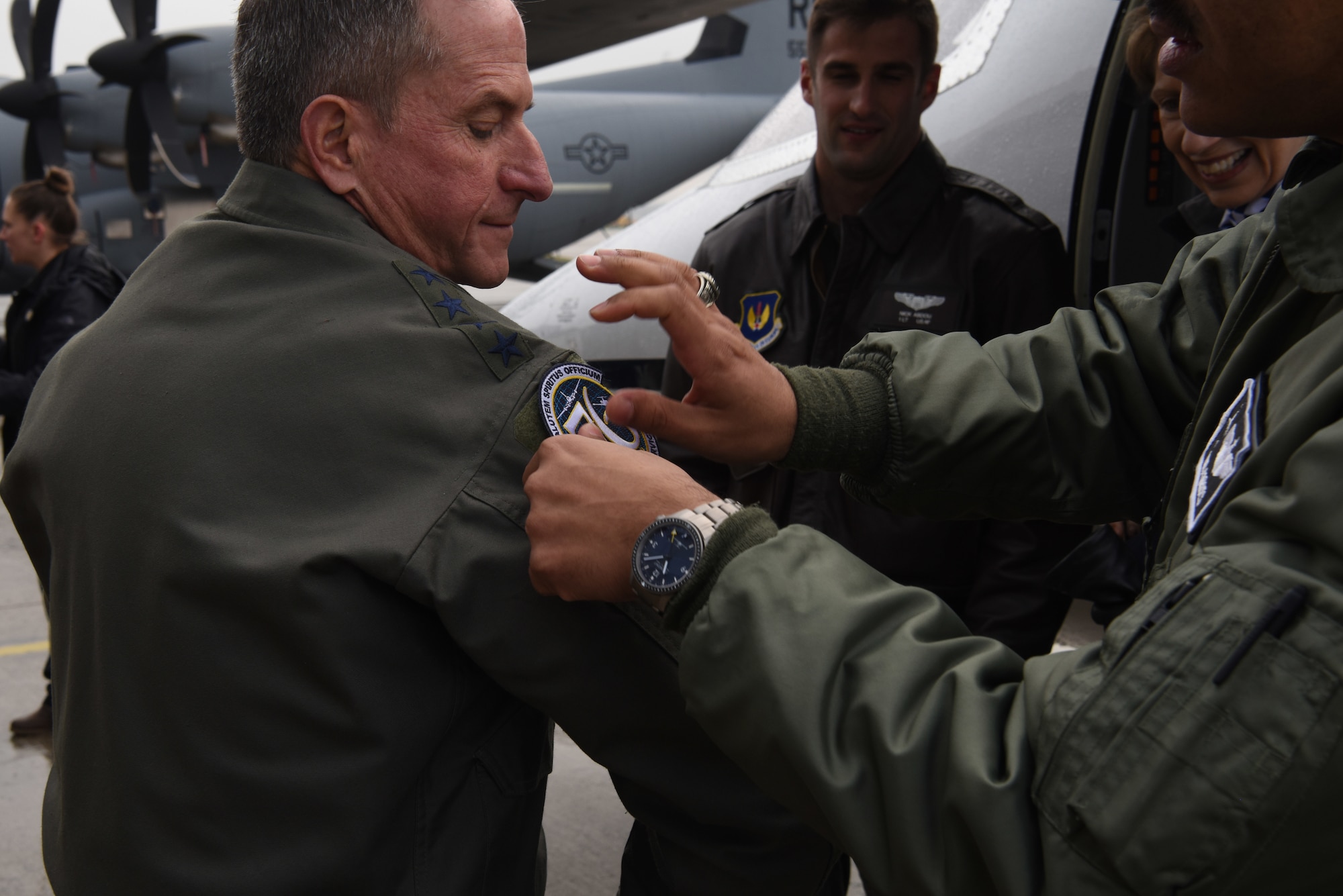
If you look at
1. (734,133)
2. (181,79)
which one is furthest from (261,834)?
(734,133)

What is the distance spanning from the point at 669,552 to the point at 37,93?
14699 mm

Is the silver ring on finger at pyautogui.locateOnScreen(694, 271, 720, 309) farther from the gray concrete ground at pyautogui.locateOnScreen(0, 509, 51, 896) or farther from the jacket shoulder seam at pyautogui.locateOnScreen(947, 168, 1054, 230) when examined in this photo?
the gray concrete ground at pyautogui.locateOnScreen(0, 509, 51, 896)

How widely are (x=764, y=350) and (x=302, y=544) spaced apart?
168cm

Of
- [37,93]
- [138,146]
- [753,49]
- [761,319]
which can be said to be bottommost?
[138,146]

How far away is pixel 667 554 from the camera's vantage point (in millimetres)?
1062

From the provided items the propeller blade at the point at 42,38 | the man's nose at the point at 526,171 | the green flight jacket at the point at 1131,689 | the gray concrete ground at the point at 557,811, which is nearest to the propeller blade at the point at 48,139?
the propeller blade at the point at 42,38

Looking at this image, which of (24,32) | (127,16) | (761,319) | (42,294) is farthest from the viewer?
(24,32)

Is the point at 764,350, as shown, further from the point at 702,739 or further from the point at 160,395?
the point at 160,395

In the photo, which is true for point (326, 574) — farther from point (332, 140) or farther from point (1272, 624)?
point (1272, 624)

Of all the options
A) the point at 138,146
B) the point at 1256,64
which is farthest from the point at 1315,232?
the point at 138,146

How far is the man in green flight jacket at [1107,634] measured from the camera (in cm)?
80

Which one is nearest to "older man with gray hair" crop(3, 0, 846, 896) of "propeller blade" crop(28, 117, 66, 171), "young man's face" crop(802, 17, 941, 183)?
"young man's face" crop(802, 17, 941, 183)

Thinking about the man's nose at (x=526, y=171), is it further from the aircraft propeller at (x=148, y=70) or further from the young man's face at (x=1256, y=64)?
the aircraft propeller at (x=148, y=70)

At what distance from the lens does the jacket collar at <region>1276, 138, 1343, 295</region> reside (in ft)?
3.34
